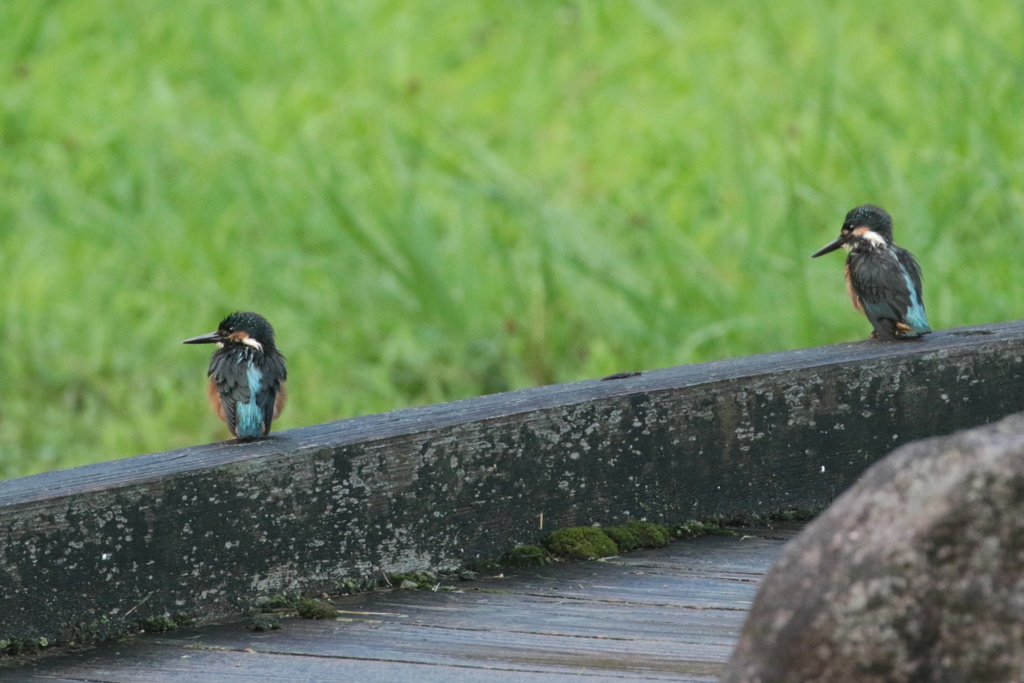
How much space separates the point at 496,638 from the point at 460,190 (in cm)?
489

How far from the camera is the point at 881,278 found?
4.19 m

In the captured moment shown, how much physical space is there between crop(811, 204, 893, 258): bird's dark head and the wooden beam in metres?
0.65

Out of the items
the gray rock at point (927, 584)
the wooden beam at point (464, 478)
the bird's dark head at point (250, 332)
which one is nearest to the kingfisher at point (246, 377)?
the bird's dark head at point (250, 332)

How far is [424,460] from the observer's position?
3.09 m

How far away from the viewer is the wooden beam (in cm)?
275

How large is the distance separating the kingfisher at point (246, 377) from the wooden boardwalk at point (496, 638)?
566 millimetres

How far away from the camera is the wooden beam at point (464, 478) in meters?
2.75

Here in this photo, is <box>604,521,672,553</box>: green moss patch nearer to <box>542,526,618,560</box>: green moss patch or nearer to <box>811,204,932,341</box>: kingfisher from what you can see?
<box>542,526,618,560</box>: green moss patch

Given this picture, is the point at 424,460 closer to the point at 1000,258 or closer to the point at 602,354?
the point at 602,354

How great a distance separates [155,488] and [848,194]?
5171 millimetres

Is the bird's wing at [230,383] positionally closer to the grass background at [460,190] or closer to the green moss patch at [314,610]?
the green moss patch at [314,610]

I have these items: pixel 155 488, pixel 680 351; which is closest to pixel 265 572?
pixel 155 488

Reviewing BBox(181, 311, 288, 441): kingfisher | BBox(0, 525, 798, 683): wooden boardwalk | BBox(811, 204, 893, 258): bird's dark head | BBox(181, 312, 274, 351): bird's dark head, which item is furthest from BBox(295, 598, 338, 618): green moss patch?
BBox(811, 204, 893, 258): bird's dark head

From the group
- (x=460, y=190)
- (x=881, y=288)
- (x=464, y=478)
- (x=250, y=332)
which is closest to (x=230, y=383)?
(x=250, y=332)
